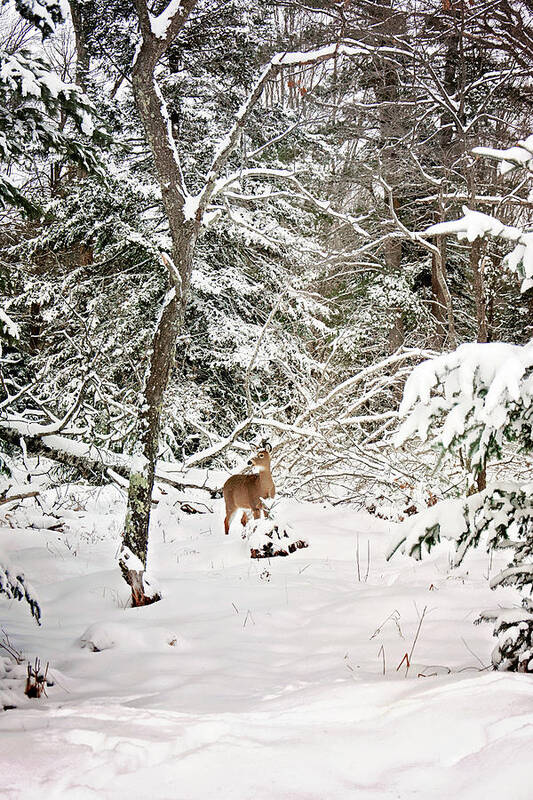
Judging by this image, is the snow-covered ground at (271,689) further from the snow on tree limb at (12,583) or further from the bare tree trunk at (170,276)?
the bare tree trunk at (170,276)

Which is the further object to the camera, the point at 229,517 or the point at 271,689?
the point at 229,517

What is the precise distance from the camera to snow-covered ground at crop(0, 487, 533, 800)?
1.75 meters

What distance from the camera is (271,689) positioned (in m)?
2.60

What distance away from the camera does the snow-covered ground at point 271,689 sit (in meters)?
1.75

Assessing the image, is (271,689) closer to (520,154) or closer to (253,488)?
(520,154)

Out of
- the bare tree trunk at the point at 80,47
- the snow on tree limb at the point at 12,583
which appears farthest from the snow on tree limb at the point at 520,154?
the bare tree trunk at the point at 80,47

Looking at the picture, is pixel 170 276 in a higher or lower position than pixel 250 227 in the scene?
lower

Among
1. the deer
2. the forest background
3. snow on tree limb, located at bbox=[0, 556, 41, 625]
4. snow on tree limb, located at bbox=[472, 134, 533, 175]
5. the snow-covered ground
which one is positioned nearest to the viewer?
the snow-covered ground

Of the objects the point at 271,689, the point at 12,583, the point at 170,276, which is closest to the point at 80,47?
the point at 170,276

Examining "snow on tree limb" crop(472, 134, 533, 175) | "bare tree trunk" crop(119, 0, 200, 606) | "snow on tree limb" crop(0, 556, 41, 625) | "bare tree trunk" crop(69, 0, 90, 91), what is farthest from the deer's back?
"bare tree trunk" crop(69, 0, 90, 91)

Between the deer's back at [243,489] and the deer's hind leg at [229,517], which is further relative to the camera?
the deer's hind leg at [229,517]

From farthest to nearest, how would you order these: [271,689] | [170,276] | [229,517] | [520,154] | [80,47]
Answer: [80,47]
[229,517]
[170,276]
[271,689]
[520,154]

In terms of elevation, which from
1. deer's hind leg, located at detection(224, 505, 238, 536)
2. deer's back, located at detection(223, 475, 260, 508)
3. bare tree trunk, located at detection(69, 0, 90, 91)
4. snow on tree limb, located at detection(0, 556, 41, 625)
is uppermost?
bare tree trunk, located at detection(69, 0, 90, 91)

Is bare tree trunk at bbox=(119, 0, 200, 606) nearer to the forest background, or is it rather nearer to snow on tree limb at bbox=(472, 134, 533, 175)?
the forest background
